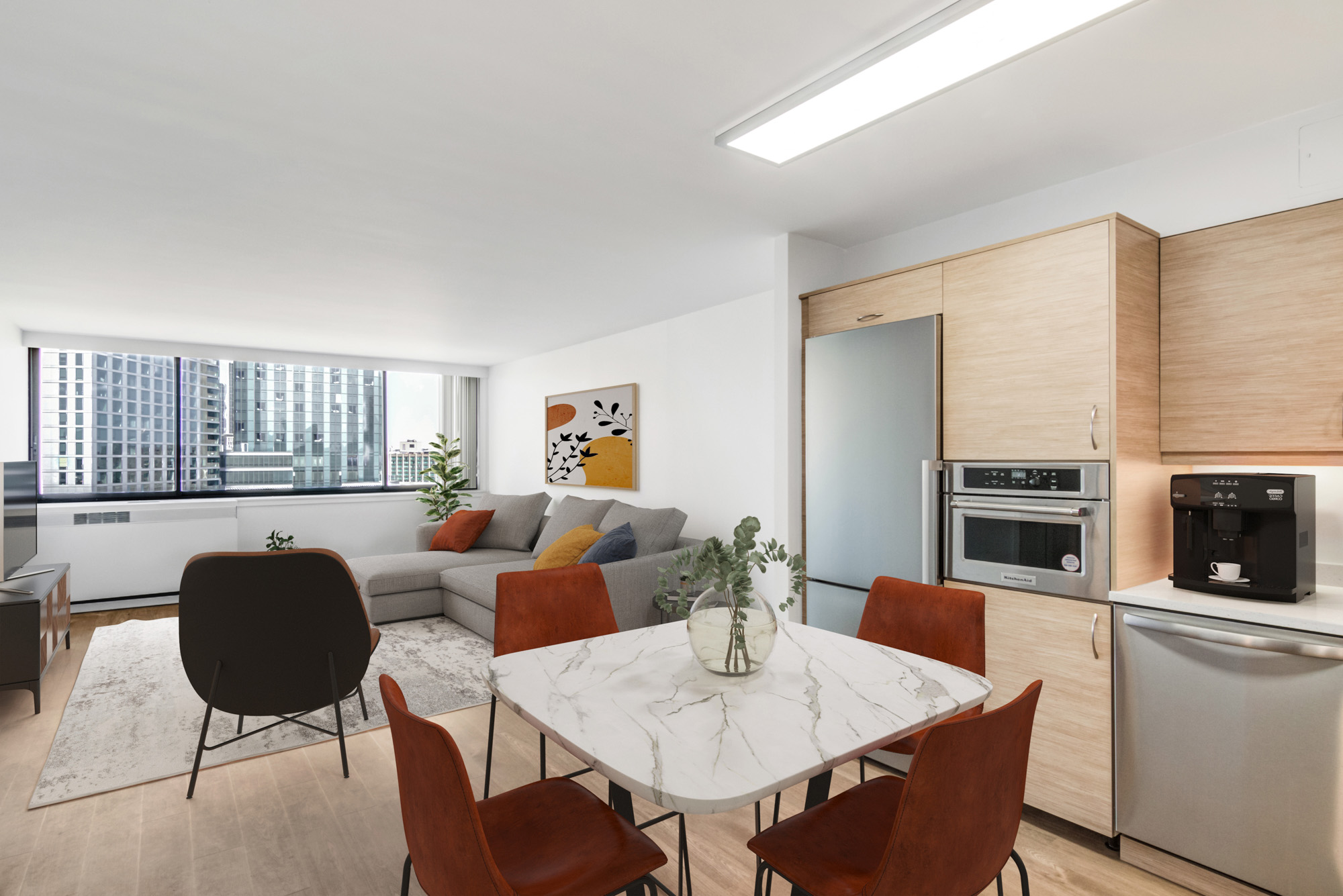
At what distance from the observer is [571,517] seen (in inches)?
224

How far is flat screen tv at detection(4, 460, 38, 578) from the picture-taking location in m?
3.83

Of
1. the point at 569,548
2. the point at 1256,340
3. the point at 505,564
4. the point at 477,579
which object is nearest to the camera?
the point at 1256,340

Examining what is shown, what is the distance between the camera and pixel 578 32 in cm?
173

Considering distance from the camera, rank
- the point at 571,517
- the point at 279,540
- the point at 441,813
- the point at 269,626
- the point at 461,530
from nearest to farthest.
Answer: the point at 441,813, the point at 269,626, the point at 571,517, the point at 461,530, the point at 279,540

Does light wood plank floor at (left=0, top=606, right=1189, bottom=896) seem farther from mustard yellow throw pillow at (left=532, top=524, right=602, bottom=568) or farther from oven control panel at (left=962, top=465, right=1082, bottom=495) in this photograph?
mustard yellow throw pillow at (left=532, top=524, right=602, bottom=568)

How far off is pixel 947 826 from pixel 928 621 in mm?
1028

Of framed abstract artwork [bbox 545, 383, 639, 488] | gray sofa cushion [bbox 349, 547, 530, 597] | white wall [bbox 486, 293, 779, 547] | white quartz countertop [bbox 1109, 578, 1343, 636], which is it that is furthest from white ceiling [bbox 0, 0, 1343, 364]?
gray sofa cushion [bbox 349, 547, 530, 597]

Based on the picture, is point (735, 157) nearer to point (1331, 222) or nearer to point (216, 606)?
point (1331, 222)

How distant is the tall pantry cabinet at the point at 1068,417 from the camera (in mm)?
2271

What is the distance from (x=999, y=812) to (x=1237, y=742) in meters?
1.36

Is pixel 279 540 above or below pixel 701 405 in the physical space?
below

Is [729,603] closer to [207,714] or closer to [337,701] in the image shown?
[337,701]

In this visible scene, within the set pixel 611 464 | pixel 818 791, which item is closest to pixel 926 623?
pixel 818 791

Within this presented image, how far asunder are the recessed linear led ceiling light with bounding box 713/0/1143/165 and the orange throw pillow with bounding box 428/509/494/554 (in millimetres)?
4759
